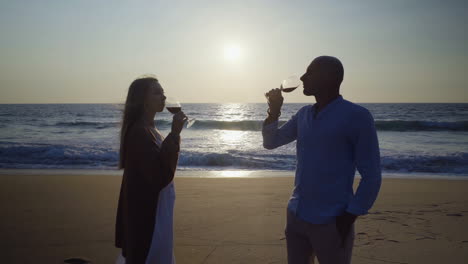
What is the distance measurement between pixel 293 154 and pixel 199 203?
26.4 ft

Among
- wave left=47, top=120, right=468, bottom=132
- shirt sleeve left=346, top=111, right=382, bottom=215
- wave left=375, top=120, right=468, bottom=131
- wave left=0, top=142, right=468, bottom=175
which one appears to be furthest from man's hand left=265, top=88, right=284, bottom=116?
wave left=375, top=120, right=468, bottom=131

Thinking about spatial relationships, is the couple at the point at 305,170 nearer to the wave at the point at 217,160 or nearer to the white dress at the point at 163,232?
the white dress at the point at 163,232

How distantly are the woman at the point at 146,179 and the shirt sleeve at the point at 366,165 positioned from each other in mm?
1140

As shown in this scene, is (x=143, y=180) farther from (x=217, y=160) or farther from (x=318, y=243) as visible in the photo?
(x=217, y=160)

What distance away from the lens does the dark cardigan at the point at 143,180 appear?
2.40m

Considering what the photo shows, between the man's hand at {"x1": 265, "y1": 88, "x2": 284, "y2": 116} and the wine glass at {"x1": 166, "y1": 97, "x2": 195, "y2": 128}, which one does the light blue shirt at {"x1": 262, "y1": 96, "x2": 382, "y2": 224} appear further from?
the wine glass at {"x1": 166, "y1": 97, "x2": 195, "y2": 128}

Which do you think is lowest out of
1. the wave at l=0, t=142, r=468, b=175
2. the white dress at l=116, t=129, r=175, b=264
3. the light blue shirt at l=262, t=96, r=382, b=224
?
the wave at l=0, t=142, r=468, b=175

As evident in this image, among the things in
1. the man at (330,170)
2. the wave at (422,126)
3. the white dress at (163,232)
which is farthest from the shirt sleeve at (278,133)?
the wave at (422,126)

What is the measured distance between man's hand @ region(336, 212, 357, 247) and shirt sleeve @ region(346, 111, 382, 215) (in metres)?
0.04

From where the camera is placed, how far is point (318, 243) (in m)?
2.13

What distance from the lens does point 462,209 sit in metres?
6.29

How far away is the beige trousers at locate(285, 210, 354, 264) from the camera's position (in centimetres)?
209

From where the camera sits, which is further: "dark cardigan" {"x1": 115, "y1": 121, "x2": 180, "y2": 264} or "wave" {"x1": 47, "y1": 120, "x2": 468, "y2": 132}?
"wave" {"x1": 47, "y1": 120, "x2": 468, "y2": 132}

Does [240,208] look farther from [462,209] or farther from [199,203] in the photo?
[462,209]
